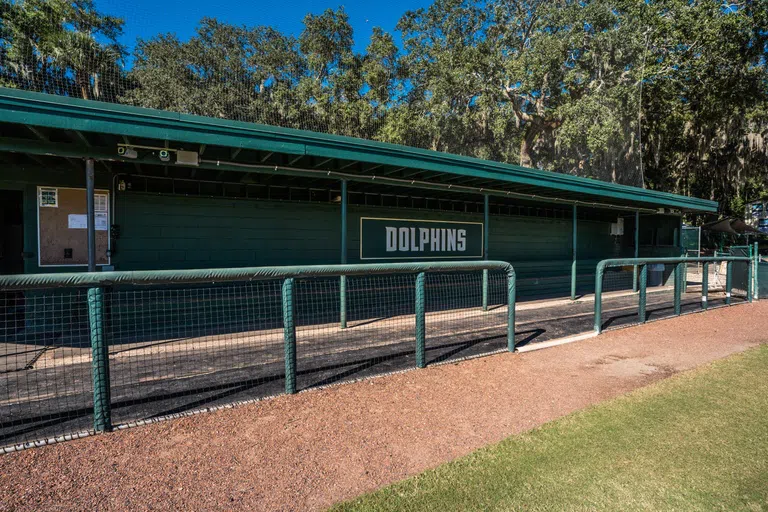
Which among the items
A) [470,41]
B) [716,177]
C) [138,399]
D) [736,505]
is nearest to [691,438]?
[736,505]

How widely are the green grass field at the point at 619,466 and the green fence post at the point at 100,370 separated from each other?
180 cm

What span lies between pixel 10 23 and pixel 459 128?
19608mm

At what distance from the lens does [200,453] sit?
2.60 metres

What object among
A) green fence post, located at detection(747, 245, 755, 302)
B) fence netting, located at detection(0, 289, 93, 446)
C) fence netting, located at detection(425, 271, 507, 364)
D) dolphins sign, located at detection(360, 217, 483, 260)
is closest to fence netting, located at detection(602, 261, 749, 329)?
green fence post, located at detection(747, 245, 755, 302)

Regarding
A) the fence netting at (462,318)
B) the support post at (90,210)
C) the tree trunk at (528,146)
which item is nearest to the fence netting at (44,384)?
the support post at (90,210)

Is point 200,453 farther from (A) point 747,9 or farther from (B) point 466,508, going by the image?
(A) point 747,9

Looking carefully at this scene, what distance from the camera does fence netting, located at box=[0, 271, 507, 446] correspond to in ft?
10.8

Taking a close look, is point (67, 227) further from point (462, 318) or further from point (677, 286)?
point (677, 286)

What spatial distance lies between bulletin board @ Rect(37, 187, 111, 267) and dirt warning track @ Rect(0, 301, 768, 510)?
3939 mm

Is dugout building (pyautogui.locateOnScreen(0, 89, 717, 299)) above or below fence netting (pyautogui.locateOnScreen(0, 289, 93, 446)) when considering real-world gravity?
above

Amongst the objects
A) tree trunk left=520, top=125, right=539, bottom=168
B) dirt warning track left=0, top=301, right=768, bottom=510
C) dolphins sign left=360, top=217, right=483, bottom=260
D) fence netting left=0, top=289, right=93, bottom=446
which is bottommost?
dirt warning track left=0, top=301, right=768, bottom=510

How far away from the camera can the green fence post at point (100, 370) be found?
2.77 meters

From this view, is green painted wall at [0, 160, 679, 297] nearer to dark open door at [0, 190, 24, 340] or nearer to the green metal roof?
the green metal roof

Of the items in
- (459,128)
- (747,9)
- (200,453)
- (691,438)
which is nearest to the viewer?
(200,453)
